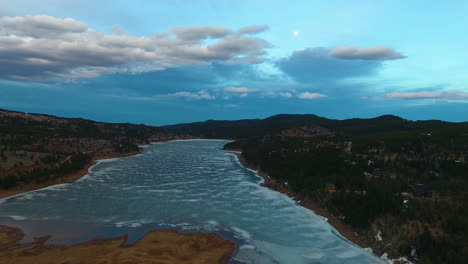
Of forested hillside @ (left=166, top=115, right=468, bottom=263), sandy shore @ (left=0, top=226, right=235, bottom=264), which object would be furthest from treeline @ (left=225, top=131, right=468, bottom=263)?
sandy shore @ (left=0, top=226, right=235, bottom=264)

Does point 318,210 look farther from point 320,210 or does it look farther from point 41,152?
point 41,152

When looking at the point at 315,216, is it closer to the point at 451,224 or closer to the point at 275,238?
the point at 275,238

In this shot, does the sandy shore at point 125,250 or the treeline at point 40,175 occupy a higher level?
the treeline at point 40,175

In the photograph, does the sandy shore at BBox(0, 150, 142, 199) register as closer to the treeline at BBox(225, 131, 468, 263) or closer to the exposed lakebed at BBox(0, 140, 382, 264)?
the exposed lakebed at BBox(0, 140, 382, 264)

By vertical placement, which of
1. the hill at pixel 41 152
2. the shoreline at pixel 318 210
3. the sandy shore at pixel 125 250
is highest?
the hill at pixel 41 152

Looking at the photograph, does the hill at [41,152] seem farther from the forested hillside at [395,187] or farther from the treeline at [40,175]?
the forested hillside at [395,187]

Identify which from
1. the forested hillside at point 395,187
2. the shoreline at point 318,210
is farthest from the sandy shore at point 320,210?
the forested hillside at point 395,187

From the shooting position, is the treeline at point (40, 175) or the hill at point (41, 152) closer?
the treeline at point (40, 175)
